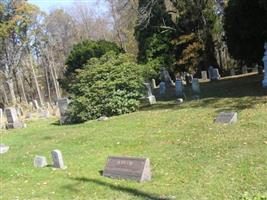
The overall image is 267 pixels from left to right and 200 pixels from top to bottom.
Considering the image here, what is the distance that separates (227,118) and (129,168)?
438cm

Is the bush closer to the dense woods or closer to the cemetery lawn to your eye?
the dense woods

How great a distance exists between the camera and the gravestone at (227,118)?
1229cm

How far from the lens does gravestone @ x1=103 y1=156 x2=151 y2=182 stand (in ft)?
29.0

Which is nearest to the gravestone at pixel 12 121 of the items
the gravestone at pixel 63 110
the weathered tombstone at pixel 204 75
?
the gravestone at pixel 63 110

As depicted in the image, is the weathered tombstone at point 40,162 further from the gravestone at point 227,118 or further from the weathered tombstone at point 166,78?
the weathered tombstone at point 166,78

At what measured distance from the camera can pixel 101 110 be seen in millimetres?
19141

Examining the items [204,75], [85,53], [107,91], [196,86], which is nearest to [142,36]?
[85,53]

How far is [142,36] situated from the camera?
3519cm

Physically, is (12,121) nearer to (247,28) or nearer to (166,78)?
(247,28)

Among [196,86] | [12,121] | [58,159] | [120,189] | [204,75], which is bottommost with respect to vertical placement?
[120,189]

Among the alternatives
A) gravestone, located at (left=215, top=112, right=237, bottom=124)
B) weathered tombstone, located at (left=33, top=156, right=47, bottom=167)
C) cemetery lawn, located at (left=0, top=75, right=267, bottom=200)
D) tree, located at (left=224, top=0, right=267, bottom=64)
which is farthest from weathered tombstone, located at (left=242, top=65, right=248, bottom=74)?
weathered tombstone, located at (left=33, top=156, right=47, bottom=167)

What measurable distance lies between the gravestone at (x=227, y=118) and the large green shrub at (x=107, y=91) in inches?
268

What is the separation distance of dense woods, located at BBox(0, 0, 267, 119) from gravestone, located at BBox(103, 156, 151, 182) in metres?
9.74

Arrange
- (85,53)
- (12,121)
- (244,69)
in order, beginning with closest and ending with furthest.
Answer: (12,121) → (244,69) → (85,53)
